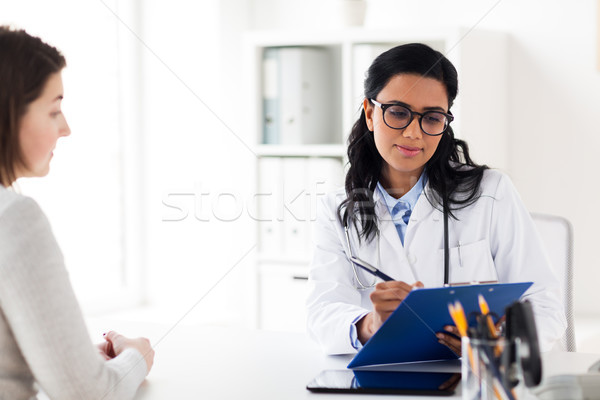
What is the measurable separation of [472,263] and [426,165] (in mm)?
274

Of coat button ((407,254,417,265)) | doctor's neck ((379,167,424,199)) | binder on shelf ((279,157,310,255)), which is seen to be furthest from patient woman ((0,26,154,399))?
binder on shelf ((279,157,310,255))

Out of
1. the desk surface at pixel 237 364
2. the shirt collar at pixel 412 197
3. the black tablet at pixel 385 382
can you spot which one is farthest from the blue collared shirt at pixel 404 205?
the black tablet at pixel 385 382

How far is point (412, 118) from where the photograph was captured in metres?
1.46

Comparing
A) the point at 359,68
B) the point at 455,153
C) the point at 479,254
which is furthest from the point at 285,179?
the point at 479,254

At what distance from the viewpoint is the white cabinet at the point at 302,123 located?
2.42 metres

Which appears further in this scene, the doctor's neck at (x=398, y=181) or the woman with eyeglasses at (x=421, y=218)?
the doctor's neck at (x=398, y=181)

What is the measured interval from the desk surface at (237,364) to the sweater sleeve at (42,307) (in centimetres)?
20

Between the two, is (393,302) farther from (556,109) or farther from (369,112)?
(556,109)

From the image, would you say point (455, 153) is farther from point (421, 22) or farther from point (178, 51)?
point (178, 51)

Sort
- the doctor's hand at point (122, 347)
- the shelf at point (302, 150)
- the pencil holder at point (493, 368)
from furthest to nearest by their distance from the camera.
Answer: the shelf at point (302, 150), the doctor's hand at point (122, 347), the pencil holder at point (493, 368)

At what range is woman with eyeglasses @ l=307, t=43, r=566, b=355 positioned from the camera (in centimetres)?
145

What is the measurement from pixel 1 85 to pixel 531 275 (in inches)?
43.4

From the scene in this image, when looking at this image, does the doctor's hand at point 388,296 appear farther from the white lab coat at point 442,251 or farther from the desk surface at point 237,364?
the white lab coat at point 442,251

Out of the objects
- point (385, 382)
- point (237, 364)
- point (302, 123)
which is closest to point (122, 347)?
point (237, 364)
